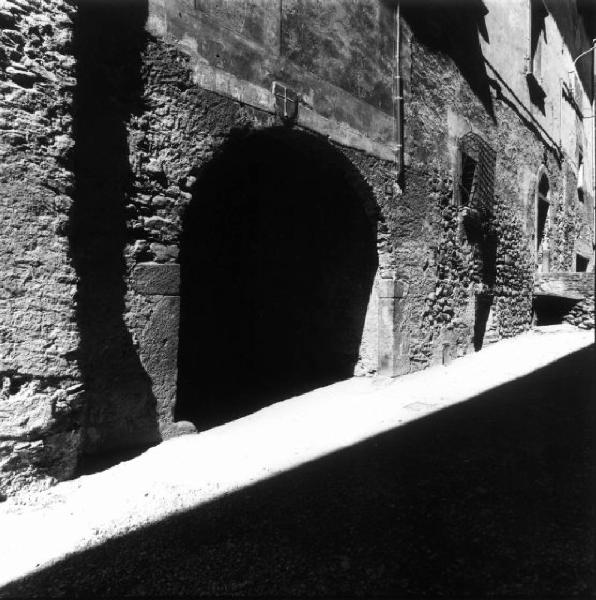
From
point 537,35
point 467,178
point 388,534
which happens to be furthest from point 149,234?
point 537,35

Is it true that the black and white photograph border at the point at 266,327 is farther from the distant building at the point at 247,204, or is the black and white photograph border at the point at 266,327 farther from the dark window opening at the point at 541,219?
the dark window opening at the point at 541,219

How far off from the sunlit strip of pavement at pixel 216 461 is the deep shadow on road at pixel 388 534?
16 centimetres

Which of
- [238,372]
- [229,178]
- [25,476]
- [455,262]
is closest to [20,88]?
[25,476]

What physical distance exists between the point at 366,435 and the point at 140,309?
6.31ft

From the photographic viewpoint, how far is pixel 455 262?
667 centimetres

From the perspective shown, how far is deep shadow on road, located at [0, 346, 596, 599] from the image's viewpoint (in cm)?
176

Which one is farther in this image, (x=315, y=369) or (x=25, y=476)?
(x=315, y=369)

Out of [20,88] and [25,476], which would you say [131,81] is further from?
[25,476]

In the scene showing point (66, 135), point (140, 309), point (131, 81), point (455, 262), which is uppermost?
point (131, 81)

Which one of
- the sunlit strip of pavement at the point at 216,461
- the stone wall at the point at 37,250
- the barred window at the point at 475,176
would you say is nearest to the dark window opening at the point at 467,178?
the barred window at the point at 475,176

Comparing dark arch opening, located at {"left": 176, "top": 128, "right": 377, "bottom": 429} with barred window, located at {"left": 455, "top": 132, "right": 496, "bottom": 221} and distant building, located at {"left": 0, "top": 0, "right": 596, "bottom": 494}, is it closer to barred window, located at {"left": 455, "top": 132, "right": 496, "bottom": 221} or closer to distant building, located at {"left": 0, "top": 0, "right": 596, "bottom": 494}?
distant building, located at {"left": 0, "top": 0, "right": 596, "bottom": 494}

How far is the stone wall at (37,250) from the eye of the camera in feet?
8.26

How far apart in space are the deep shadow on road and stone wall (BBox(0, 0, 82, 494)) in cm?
81

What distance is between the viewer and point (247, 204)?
6.46m
